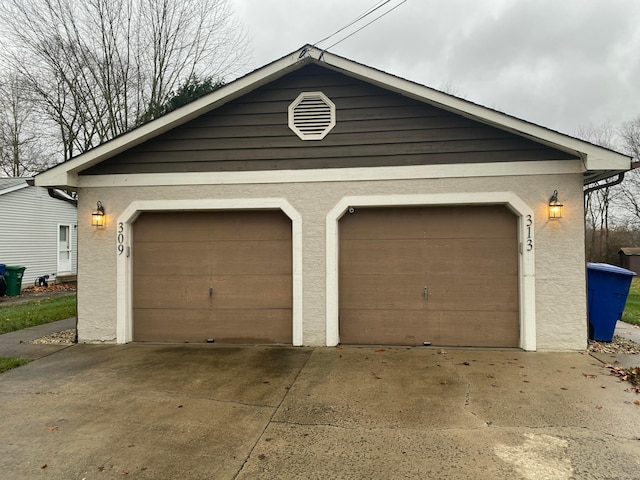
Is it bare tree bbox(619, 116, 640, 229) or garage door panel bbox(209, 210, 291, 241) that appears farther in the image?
bare tree bbox(619, 116, 640, 229)

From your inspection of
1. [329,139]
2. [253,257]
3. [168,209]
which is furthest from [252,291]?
[329,139]

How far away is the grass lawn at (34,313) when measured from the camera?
323 inches

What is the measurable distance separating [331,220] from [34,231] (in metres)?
15.5

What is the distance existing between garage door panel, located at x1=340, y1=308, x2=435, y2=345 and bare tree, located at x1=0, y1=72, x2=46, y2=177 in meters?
20.1

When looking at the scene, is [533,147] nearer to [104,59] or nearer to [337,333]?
[337,333]

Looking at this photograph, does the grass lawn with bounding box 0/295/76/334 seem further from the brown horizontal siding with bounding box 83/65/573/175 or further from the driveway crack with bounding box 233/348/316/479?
the driveway crack with bounding box 233/348/316/479

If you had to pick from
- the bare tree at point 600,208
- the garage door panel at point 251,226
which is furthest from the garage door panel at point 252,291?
the bare tree at point 600,208

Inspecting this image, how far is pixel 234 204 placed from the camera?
20.5 feet

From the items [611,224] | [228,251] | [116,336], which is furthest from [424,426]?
[611,224]

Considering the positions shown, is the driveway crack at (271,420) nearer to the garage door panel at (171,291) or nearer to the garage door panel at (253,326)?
the garage door panel at (253,326)

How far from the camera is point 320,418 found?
358 centimetres

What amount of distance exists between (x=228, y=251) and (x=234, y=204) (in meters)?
0.80

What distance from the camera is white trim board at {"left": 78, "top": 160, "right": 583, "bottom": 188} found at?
570 centimetres

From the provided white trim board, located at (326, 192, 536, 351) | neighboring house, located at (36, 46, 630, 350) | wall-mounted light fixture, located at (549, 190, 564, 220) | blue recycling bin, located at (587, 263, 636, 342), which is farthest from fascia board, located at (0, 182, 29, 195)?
blue recycling bin, located at (587, 263, 636, 342)
